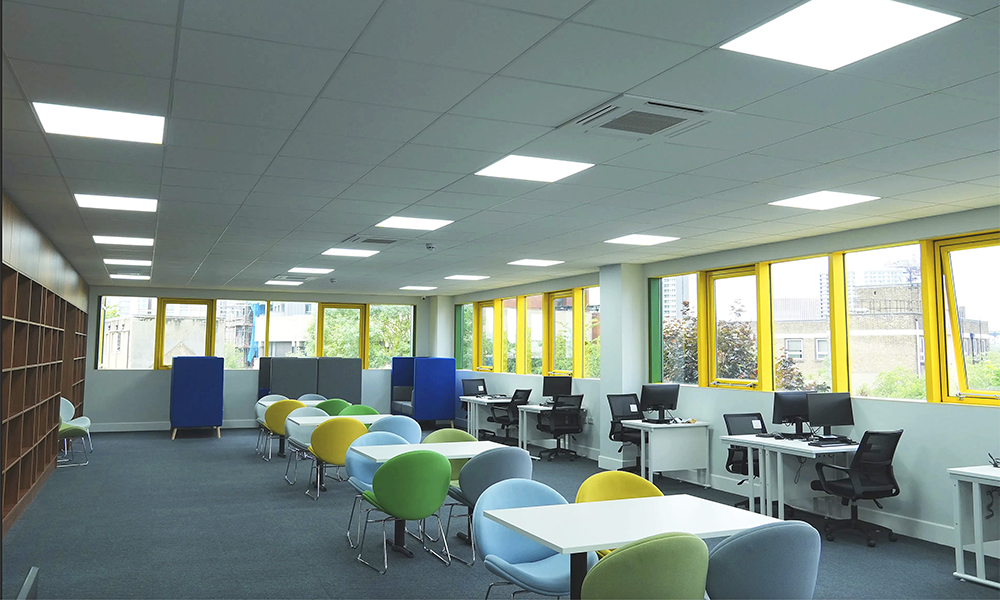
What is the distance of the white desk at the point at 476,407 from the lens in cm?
1243

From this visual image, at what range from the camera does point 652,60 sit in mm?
3189

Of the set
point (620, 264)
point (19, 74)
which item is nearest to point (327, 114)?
point (19, 74)

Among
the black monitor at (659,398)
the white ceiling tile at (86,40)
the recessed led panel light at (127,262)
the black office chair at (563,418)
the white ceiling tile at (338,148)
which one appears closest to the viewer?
the white ceiling tile at (86,40)

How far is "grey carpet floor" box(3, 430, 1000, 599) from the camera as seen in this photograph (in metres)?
4.95

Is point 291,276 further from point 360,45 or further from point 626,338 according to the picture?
point 360,45

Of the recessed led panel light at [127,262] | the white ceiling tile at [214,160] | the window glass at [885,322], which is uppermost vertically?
the recessed led panel light at [127,262]

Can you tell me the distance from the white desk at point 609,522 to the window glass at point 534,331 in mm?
8894

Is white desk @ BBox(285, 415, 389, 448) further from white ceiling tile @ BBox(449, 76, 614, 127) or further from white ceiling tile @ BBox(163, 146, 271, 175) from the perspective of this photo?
white ceiling tile @ BBox(449, 76, 614, 127)

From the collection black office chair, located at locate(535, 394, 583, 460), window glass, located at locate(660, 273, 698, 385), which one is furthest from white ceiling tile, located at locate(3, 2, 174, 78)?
black office chair, located at locate(535, 394, 583, 460)

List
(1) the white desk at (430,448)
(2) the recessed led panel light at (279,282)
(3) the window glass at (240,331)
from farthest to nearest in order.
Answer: (3) the window glass at (240,331), (2) the recessed led panel light at (279,282), (1) the white desk at (430,448)

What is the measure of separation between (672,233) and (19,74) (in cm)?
582

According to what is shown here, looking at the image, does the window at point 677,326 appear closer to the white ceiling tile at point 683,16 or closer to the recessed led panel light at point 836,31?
the recessed led panel light at point 836,31

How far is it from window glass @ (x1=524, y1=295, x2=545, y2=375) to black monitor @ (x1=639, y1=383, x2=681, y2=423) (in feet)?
12.5

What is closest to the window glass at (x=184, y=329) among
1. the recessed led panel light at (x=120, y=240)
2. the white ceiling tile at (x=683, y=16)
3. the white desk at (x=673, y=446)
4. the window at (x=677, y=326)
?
the recessed led panel light at (x=120, y=240)
